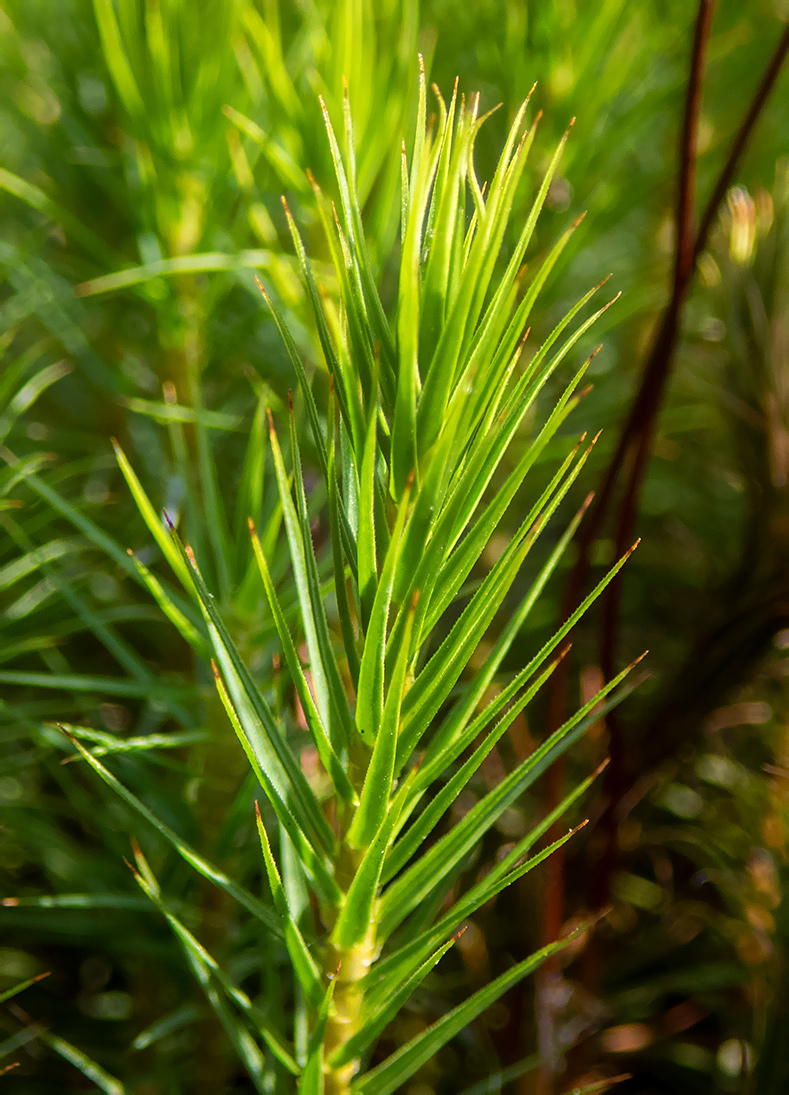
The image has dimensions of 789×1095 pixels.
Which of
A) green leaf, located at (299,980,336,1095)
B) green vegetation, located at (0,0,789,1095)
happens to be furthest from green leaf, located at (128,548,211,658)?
green leaf, located at (299,980,336,1095)

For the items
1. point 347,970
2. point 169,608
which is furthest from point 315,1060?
point 169,608

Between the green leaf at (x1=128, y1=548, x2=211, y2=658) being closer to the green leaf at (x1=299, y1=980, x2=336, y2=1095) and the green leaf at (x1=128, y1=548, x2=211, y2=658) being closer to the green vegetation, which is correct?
the green vegetation

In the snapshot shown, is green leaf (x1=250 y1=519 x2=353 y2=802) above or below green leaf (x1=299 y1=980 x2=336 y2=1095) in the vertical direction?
above

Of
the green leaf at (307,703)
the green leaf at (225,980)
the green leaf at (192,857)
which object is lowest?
the green leaf at (225,980)

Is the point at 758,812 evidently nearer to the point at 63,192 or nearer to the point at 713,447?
the point at 713,447


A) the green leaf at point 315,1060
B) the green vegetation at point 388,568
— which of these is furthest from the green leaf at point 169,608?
the green leaf at point 315,1060

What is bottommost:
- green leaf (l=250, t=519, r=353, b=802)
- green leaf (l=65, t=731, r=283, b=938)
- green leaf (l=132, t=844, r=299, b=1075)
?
green leaf (l=132, t=844, r=299, b=1075)

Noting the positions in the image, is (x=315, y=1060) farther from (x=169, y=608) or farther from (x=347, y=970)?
(x=169, y=608)

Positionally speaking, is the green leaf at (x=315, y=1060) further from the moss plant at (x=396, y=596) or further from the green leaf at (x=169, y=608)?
the green leaf at (x=169, y=608)
